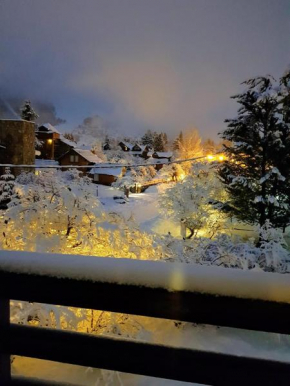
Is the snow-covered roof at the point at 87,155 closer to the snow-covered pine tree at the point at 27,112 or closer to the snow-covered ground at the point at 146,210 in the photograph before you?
the snow-covered ground at the point at 146,210

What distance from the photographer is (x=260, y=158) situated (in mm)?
17078

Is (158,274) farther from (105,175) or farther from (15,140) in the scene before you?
(105,175)

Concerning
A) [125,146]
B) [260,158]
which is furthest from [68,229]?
[125,146]

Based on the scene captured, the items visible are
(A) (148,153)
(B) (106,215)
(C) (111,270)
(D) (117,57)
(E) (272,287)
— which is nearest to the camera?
(E) (272,287)

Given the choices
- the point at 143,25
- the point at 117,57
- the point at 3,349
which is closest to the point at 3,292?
the point at 3,349

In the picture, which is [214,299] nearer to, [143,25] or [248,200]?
[143,25]

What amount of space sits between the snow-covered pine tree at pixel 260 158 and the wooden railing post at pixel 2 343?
16.2m

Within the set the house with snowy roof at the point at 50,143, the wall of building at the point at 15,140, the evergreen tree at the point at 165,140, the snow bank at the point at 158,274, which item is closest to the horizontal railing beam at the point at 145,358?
the snow bank at the point at 158,274

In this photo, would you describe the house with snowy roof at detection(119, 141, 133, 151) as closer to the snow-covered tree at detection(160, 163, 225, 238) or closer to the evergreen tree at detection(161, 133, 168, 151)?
the evergreen tree at detection(161, 133, 168, 151)

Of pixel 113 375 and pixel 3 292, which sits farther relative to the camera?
pixel 113 375

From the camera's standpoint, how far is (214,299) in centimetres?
107

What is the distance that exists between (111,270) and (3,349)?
0.61 m

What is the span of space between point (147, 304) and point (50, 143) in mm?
44559

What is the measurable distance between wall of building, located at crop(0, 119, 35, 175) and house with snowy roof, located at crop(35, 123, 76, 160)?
654 inches
